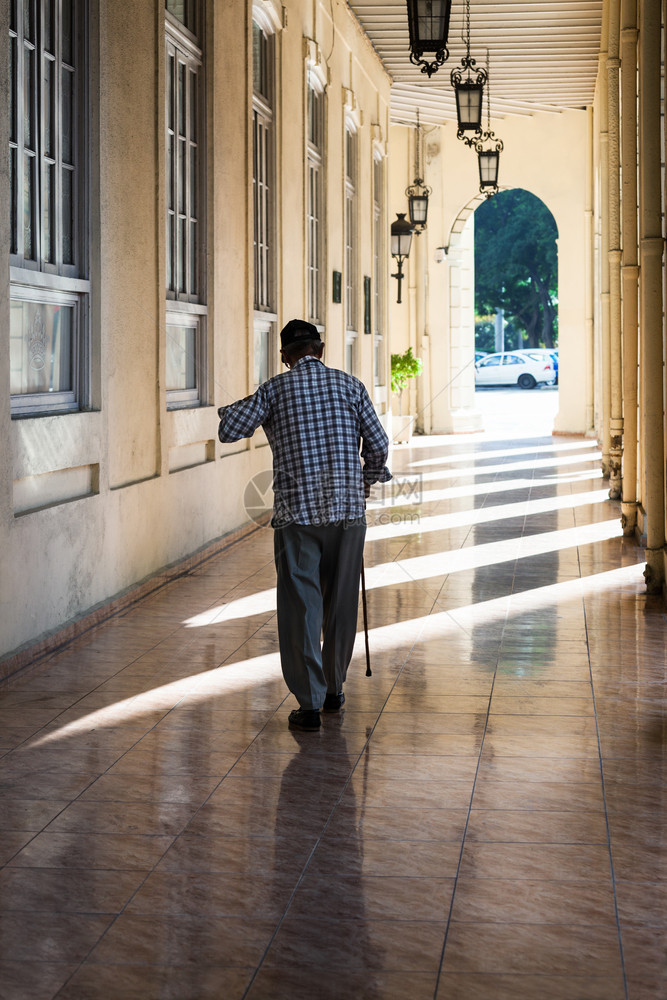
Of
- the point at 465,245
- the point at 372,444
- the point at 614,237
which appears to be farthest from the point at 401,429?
the point at 372,444

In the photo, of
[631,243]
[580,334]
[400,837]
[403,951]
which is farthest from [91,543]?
[580,334]

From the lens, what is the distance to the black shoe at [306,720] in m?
5.09

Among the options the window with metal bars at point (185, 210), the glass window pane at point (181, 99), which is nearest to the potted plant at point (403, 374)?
the window with metal bars at point (185, 210)

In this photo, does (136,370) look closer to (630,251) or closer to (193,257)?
(193,257)

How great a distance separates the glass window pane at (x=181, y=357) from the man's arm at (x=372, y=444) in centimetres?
407

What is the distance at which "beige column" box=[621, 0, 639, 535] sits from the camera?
400 inches

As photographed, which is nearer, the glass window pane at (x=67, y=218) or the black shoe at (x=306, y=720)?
the black shoe at (x=306, y=720)

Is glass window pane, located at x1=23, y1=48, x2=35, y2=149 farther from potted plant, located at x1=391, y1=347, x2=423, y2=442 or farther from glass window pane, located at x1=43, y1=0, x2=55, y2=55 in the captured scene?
potted plant, located at x1=391, y1=347, x2=423, y2=442

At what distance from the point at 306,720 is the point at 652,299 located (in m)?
4.54

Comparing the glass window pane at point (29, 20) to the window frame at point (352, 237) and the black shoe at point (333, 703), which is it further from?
the window frame at point (352, 237)

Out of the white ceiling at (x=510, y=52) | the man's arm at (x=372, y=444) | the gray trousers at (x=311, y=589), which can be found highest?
the white ceiling at (x=510, y=52)

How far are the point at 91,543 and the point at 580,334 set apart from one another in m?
17.3

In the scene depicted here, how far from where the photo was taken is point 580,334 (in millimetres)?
23016

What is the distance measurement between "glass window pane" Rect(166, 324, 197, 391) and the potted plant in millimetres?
12170
